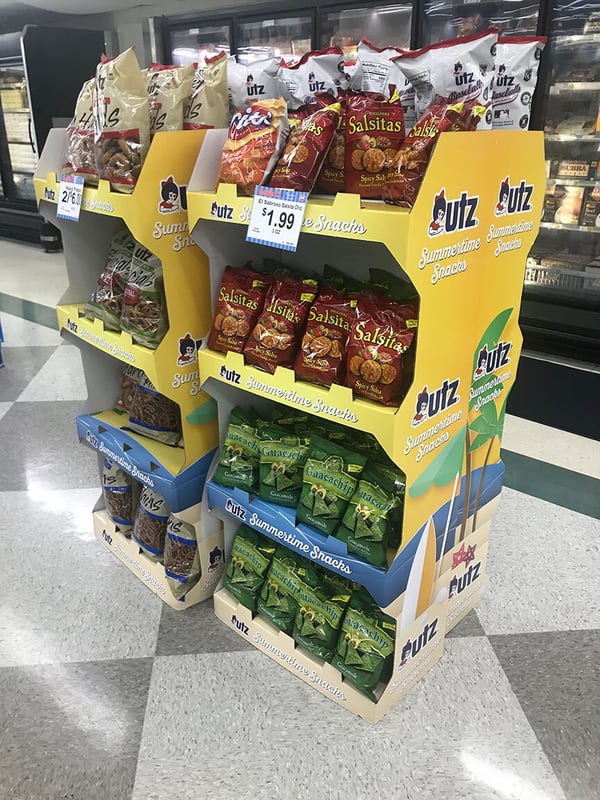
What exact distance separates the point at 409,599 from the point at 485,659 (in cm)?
42

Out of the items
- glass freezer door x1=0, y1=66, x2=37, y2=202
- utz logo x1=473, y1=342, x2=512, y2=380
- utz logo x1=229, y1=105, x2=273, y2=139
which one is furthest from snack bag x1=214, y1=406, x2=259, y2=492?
glass freezer door x1=0, y1=66, x2=37, y2=202

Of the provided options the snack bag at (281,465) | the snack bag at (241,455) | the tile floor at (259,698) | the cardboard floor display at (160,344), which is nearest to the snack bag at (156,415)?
the cardboard floor display at (160,344)

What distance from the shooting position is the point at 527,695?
63.0 inches

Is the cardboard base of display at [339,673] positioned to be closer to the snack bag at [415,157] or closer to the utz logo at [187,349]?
the utz logo at [187,349]

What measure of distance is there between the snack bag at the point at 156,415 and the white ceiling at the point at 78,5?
6.29 meters

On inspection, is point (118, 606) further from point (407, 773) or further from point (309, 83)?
point (309, 83)

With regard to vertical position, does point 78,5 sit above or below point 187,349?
above

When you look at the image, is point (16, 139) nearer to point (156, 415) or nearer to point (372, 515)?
point (156, 415)

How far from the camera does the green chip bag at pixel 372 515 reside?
4.58 feet

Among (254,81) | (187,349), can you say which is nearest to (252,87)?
(254,81)

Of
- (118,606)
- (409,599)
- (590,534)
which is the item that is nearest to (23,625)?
(118,606)

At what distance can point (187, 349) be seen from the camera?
167 centimetres

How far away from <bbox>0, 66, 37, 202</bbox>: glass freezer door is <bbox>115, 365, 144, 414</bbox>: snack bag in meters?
6.19

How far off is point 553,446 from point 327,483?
1680 mm
